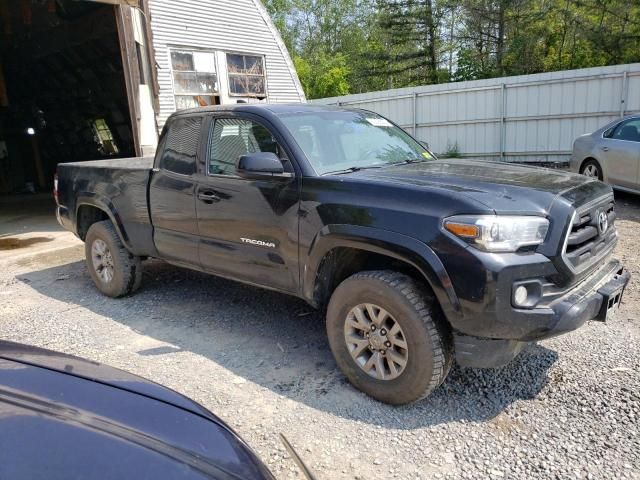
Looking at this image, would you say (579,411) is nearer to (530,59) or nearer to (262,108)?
(262,108)

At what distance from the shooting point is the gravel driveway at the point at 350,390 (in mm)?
2764

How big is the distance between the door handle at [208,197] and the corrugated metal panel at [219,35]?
8694 millimetres

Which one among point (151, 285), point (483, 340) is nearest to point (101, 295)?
point (151, 285)

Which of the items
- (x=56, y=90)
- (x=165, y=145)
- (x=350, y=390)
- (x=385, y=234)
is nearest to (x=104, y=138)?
(x=56, y=90)

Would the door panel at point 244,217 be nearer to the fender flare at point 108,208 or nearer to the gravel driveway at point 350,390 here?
the gravel driveway at point 350,390

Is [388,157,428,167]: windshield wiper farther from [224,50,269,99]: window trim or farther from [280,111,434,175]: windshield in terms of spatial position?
[224,50,269,99]: window trim

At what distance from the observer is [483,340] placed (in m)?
2.90

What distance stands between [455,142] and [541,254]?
44.5 ft

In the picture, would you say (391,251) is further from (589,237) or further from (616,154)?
(616,154)

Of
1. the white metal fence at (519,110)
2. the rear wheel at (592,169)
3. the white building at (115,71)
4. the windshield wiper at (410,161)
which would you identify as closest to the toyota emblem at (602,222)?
the windshield wiper at (410,161)

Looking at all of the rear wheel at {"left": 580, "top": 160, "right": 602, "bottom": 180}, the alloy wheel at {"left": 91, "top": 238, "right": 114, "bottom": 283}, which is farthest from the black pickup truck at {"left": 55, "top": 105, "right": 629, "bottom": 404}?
the rear wheel at {"left": 580, "top": 160, "right": 602, "bottom": 180}

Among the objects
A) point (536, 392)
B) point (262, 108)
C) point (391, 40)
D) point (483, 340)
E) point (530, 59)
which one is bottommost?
point (536, 392)

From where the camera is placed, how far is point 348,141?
162 inches

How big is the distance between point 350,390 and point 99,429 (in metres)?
2.11
